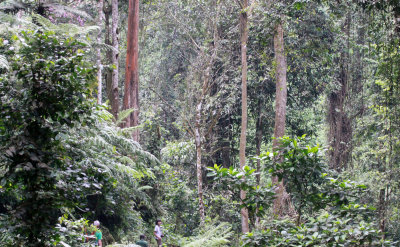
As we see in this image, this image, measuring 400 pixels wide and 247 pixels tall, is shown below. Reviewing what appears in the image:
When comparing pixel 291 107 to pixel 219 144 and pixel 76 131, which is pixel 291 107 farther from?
pixel 76 131

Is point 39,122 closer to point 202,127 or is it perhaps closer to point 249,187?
point 249,187

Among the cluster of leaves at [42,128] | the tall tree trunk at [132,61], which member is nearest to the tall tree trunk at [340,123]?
the tall tree trunk at [132,61]

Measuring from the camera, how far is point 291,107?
17250 millimetres

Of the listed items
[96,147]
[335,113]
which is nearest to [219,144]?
[335,113]

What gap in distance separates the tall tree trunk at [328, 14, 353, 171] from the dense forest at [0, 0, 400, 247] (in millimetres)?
66

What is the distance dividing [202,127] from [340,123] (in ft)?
21.0

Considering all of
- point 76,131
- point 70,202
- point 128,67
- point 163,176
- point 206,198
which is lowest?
point 206,198

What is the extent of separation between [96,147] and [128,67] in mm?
7399

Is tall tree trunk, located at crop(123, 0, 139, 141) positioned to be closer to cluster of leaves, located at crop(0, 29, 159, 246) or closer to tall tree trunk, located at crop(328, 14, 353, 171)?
tall tree trunk, located at crop(328, 14, 353, 171)

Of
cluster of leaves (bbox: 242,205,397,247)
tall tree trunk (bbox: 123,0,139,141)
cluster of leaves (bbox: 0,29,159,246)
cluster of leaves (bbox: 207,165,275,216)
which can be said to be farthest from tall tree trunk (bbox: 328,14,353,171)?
cluster of leaves (bbox: 0,29,159,246)

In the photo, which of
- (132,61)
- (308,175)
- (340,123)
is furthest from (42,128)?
(340,123)

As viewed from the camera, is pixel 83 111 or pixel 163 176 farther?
pixel 163 176

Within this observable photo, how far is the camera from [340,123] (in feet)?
58.1

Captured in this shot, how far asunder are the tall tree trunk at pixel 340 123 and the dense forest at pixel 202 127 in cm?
7
